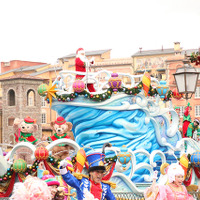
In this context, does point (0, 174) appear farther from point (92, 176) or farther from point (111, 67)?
point (111, 67)

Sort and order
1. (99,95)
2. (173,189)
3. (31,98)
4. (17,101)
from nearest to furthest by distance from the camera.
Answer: (173,189), (99,95), (17,101), (31,98)

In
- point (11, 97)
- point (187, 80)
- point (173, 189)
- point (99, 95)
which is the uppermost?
point (187, 80)

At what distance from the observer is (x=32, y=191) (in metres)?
5.70

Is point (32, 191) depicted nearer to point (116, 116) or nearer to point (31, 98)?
point (116, 116)

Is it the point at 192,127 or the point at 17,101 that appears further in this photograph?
the point at 17,101

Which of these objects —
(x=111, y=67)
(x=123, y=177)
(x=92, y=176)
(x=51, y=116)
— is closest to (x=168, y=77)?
(x=111, y=67)

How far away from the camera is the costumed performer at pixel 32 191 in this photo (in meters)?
5.66

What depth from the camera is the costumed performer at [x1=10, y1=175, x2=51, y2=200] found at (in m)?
5.66

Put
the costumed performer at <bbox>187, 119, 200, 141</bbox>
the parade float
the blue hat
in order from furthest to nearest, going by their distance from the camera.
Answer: the costumed performer at <bbox>187, 119, 200, 141</bbox> → the parade float → the blue hat

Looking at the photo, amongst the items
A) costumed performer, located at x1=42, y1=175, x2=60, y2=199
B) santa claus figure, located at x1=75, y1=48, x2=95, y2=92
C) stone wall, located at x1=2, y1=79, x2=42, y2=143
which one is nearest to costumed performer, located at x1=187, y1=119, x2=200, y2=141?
santa claus figure, located at x1=75, y1=48, x2=95, y2=92

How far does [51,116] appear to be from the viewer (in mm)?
54969

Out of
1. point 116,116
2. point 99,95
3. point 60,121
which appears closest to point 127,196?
point 60,121

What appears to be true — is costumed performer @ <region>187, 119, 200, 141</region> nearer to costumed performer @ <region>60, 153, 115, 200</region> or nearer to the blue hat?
the blue hat

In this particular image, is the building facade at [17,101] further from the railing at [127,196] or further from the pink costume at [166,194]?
the pink costume at [166,194]
